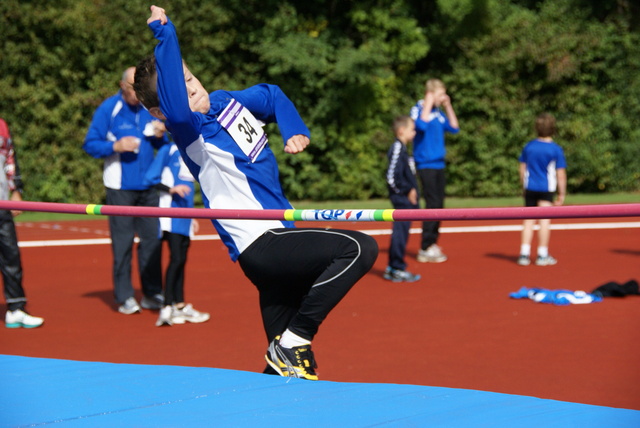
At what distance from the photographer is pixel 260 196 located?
405 cm

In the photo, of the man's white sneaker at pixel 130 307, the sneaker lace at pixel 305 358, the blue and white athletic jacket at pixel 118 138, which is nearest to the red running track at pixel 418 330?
the man's white sneaker at pixel 130 307

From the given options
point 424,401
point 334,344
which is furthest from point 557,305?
point 424,401

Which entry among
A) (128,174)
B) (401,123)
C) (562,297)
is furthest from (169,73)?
(401,123)

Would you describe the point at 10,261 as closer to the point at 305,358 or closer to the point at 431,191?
the point at 305,358

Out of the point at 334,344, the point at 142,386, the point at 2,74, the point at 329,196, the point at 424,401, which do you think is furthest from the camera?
the point at 329,196

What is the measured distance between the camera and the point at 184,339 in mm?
6809

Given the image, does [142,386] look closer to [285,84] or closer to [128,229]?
[128,229]

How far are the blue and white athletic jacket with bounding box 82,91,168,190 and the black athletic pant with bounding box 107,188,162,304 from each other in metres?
0.11

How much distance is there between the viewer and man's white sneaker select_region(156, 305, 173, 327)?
23.7ft

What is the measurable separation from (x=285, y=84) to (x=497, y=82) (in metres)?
4.91

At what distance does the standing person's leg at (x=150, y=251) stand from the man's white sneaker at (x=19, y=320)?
1049 mm

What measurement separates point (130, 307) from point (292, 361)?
416 centimetres

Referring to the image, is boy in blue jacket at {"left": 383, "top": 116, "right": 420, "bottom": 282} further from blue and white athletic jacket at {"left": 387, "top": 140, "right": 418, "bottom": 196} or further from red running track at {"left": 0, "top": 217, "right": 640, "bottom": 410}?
red running track at {"left": 0, "top": 217, "right": 640, "bottom": 410}

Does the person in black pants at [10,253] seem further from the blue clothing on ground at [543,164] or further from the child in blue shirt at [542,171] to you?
the blue clothing on ground at [543,164]
